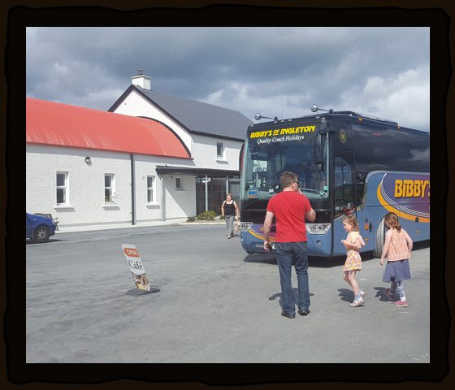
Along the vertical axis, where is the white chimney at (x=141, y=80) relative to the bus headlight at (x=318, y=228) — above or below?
above

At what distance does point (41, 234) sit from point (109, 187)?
30.0 feet

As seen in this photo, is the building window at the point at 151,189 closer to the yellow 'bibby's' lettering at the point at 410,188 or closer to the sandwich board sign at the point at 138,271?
the yellow 'bibby's' lettering at the point at 410,188

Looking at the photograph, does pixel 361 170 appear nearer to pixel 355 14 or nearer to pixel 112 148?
pixel 355 14

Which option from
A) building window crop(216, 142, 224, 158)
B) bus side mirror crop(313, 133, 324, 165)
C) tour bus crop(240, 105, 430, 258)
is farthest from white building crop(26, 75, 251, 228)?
bus side mirror crop(313, 133, 324, 165)

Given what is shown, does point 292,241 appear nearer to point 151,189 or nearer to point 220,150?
point 151,189

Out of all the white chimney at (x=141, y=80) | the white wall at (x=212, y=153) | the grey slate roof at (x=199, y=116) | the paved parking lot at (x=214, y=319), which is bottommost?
the paved parking lot at (x=214, y=319)

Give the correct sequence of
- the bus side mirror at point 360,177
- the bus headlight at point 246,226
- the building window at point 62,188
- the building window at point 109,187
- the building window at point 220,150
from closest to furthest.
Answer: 1. the bus side mirror at point 360,177
2. the bus headlight at point 246,226
3. the building window at point 62,188
4. the building window at point 109,187
5. the building window at point 220,150

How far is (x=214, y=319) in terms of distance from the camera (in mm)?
7211

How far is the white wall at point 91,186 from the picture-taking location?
25.1 meters

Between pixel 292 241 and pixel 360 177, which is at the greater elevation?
pixel 360 177

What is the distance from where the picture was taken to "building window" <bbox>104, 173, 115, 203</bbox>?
95.7 feet

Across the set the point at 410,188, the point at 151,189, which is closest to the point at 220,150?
the point at 151,189

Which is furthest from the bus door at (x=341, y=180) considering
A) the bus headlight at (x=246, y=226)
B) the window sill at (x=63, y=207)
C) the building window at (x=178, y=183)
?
the building window at (x=178, y=183)

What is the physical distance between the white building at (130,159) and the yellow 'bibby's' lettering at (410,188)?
16.8 meters
